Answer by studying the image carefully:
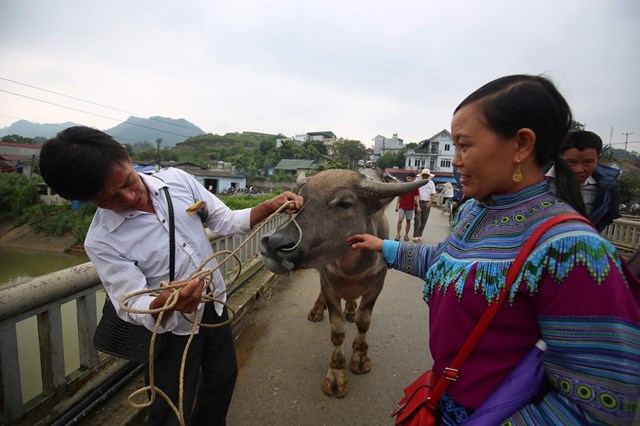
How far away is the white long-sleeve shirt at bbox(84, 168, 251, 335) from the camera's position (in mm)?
1665

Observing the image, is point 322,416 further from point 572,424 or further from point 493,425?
point 572,424

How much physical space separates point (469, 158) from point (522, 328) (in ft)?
2.08

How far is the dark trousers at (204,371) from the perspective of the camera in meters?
1.89

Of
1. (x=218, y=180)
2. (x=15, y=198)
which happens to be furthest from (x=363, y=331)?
(x=218, y=180)

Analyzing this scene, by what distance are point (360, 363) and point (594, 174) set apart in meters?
2.95

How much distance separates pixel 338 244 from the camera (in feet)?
8.18

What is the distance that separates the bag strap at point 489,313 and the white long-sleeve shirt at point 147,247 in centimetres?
132

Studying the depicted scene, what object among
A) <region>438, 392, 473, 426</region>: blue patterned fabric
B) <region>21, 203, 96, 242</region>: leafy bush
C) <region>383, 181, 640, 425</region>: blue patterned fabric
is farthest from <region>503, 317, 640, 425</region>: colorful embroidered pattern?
<region>21, 203, 96, 242</region>: leafy bush

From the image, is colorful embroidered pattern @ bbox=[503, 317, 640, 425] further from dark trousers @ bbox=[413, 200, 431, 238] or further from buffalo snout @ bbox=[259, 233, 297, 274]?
dark trousers @ bbox=[413, 200, 431, 238]

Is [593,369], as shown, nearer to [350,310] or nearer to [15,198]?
[350,310]

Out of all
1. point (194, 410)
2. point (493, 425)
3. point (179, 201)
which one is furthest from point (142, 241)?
point (493, 425)

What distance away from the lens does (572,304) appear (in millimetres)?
921

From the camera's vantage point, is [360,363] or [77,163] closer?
[77,163]

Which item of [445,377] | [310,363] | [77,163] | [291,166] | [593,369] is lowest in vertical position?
[310,363]
